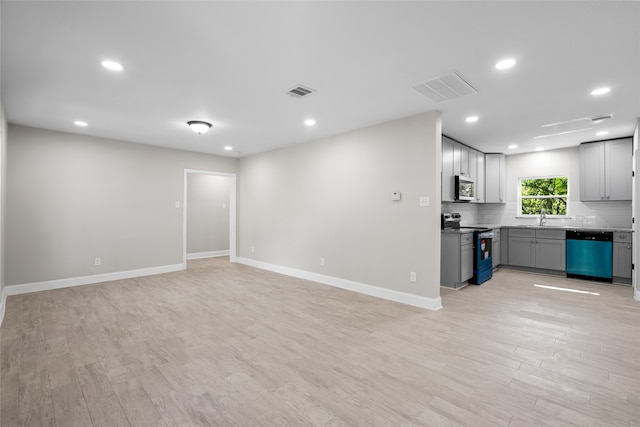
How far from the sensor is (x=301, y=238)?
5.70 metres

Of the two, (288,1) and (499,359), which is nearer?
(288,1)

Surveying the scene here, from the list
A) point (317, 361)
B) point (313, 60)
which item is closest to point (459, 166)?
point (313, 60)

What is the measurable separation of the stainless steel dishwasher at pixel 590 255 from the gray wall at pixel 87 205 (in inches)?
311

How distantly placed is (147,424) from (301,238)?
408cm

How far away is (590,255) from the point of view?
→ 208 inches

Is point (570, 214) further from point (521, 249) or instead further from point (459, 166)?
point (459, 166)

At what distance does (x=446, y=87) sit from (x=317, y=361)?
303cm

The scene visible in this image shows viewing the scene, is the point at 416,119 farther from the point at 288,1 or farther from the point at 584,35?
the point at 288,1

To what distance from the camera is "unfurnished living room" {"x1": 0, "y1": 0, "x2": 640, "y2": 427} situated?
2.00 metres

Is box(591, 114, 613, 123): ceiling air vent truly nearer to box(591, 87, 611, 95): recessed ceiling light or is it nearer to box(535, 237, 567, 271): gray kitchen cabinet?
box(591, 87, 611, 95): recessed ceiling light

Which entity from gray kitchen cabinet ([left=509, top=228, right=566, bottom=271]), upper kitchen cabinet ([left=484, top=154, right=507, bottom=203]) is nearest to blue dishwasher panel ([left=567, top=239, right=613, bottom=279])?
gray kitchen cabinet ([left=509, top=228, right=566, bottom=271])

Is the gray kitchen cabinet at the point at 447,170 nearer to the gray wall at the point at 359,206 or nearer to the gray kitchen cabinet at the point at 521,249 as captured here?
the gray wall at the point at 359,206

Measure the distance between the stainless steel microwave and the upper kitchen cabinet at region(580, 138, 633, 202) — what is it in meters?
2.02

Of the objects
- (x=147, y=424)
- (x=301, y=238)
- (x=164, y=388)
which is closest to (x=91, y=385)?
(x=164, y=388)
